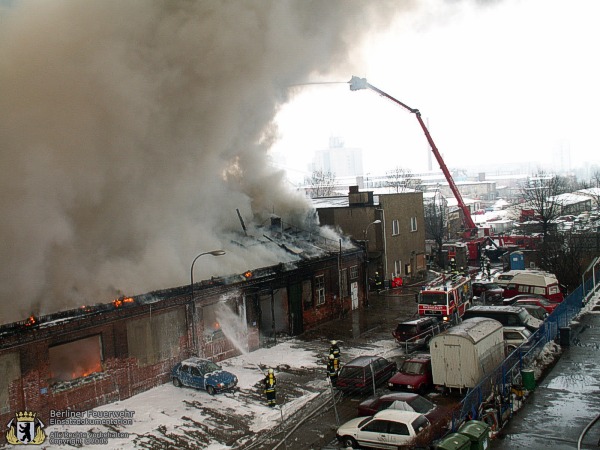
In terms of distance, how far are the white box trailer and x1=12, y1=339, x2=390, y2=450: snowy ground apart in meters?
2.99

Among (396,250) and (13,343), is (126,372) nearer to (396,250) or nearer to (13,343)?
(13,343)

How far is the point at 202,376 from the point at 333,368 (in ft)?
11.0

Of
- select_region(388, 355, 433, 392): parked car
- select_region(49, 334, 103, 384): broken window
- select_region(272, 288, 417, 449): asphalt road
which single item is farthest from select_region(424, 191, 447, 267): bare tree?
select_region(49, 334, 103, 384): broken window

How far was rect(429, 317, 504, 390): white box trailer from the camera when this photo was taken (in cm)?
1352

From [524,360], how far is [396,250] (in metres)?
16.8

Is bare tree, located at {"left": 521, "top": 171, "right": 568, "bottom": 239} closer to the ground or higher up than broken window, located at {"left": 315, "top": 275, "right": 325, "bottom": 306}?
higher up

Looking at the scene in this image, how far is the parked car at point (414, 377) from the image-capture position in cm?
1392

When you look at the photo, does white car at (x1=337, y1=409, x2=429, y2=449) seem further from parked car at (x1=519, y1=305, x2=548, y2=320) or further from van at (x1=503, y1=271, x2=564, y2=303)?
van at (x1=503, y1=271, x2=564, y2=303)

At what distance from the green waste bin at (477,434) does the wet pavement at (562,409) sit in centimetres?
73

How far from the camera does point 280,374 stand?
15.9 metres

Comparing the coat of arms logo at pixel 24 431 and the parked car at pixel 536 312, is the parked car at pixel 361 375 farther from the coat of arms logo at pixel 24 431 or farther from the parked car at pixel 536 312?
the parked car at pixel 536 312

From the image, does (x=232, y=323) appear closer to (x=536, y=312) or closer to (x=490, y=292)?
(x=536, y=312)

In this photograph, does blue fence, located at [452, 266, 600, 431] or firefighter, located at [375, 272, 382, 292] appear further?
firefighter, located at [375, 272, 382, 292]

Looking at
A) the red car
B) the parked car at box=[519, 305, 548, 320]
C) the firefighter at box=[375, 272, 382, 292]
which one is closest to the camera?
the parked car at box=[519, 305, 548, 320]
